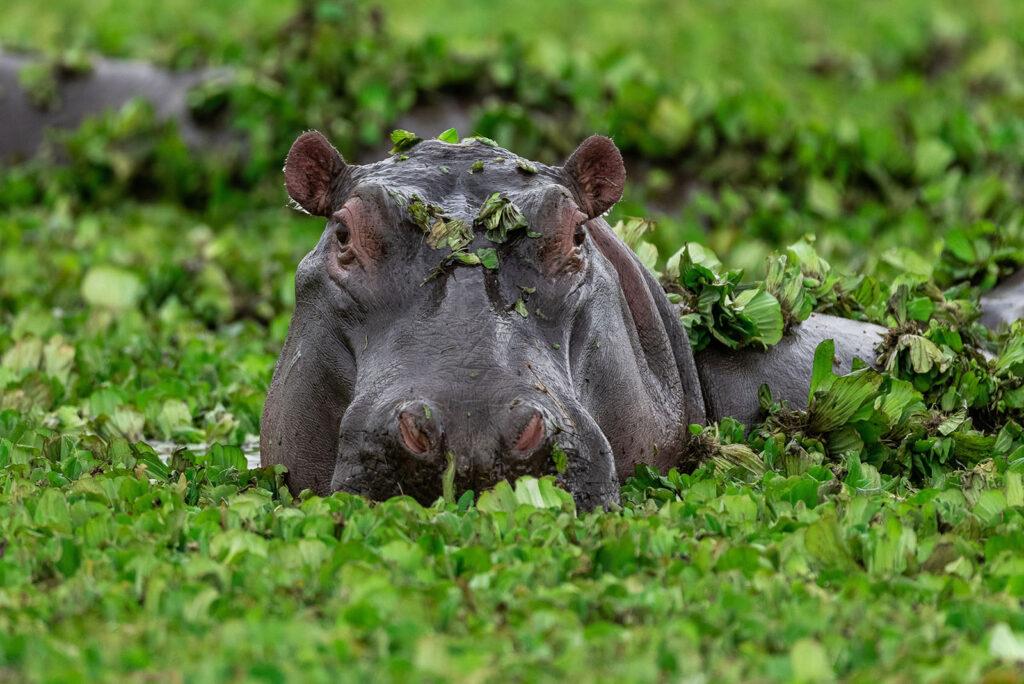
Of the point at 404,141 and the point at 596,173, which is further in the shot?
→ the point at 596,173

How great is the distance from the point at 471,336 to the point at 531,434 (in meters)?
0.41

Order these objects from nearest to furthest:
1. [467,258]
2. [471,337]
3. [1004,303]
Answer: [471,337]
[467,258]
[1004,303]

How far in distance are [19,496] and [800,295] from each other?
3.10 meters

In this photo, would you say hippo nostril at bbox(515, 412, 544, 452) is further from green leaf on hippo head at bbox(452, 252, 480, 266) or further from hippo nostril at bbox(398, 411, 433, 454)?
green leaf on hippo head at bbox(452, 252, 480, 266)

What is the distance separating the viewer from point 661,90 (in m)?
14.2

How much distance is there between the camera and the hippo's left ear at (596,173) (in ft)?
17.6

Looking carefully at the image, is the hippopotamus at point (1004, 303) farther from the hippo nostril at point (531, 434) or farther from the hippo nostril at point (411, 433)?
the hippo nostril at point (411, 433)

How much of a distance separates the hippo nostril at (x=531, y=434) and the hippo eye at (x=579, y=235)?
2.92ft

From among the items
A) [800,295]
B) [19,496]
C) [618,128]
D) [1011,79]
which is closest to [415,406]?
[19,496]

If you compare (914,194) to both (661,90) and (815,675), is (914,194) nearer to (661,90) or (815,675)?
(661,90)

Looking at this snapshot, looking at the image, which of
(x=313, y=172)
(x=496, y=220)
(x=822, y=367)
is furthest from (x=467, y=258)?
(x=822, y=367)

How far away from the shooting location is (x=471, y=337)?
4.60 m

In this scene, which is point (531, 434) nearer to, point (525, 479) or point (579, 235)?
point (525, 479)

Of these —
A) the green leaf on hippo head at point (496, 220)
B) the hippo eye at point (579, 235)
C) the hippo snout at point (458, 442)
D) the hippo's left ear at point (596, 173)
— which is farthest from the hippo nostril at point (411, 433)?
the hippo's left ear at point (596, 173)
